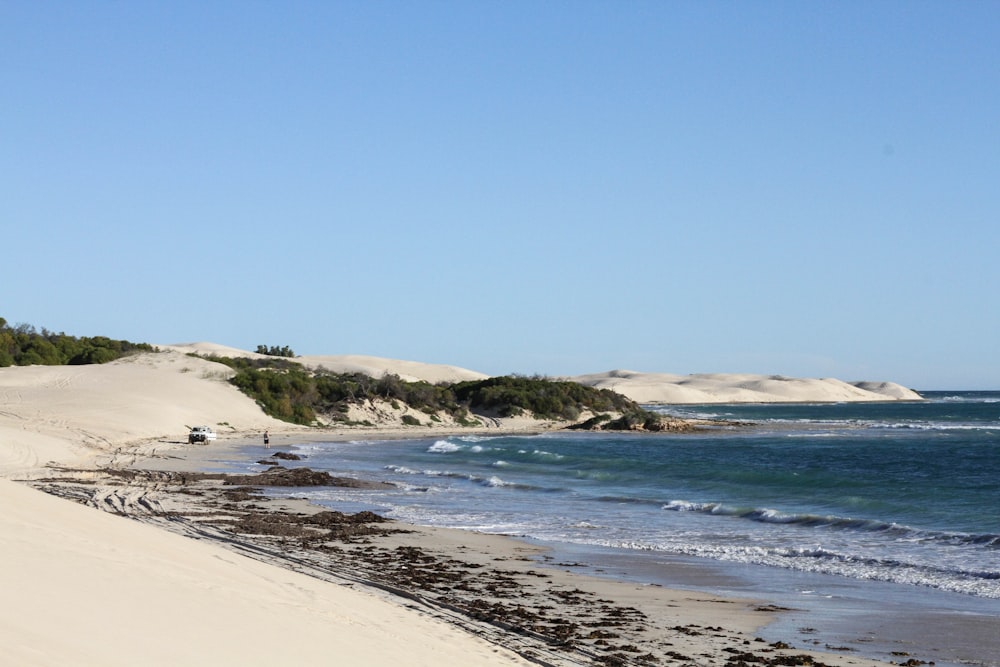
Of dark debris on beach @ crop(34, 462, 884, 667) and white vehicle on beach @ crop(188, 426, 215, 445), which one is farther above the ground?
white vehicle on beach @ crop(188, 426, 215, 445)

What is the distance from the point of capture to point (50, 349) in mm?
68812

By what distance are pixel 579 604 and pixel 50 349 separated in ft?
209

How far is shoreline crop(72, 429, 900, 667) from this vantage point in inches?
422

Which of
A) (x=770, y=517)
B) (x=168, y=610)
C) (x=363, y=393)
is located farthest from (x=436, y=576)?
(x=363, y=393)

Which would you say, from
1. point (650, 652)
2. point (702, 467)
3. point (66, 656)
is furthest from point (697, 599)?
point (702, 467)

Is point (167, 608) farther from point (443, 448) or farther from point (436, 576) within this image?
point (443, 448)

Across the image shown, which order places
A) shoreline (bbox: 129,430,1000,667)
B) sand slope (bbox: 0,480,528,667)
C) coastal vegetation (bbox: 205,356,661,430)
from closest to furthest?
1. sand slope (bbox: 0,480,528,667)
2. shoreline (bbox: 129,430,1000,667)
3. coastal vegetation (bbox: 205,356,661,430)

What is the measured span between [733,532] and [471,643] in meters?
12.4

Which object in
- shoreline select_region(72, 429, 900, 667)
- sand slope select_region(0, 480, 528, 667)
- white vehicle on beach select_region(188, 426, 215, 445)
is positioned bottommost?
shoreline select_region(72, 429, 900, 667)

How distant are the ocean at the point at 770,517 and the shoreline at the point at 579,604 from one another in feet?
1.89

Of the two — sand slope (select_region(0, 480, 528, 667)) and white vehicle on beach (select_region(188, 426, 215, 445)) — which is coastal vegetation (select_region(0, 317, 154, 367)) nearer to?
white vehicle on beach (select_region(188, 426, 215, 445))

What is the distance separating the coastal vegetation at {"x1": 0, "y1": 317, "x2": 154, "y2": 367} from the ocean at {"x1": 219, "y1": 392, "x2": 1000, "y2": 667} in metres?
26.5

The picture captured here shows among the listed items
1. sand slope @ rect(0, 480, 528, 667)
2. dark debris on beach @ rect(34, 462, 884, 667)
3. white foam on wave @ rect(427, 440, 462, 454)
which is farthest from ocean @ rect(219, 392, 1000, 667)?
sand slope @ rect(0, 480, 528, 667)

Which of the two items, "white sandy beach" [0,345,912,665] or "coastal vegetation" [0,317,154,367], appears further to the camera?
"coastal vegetation" [0,317,154,367]
